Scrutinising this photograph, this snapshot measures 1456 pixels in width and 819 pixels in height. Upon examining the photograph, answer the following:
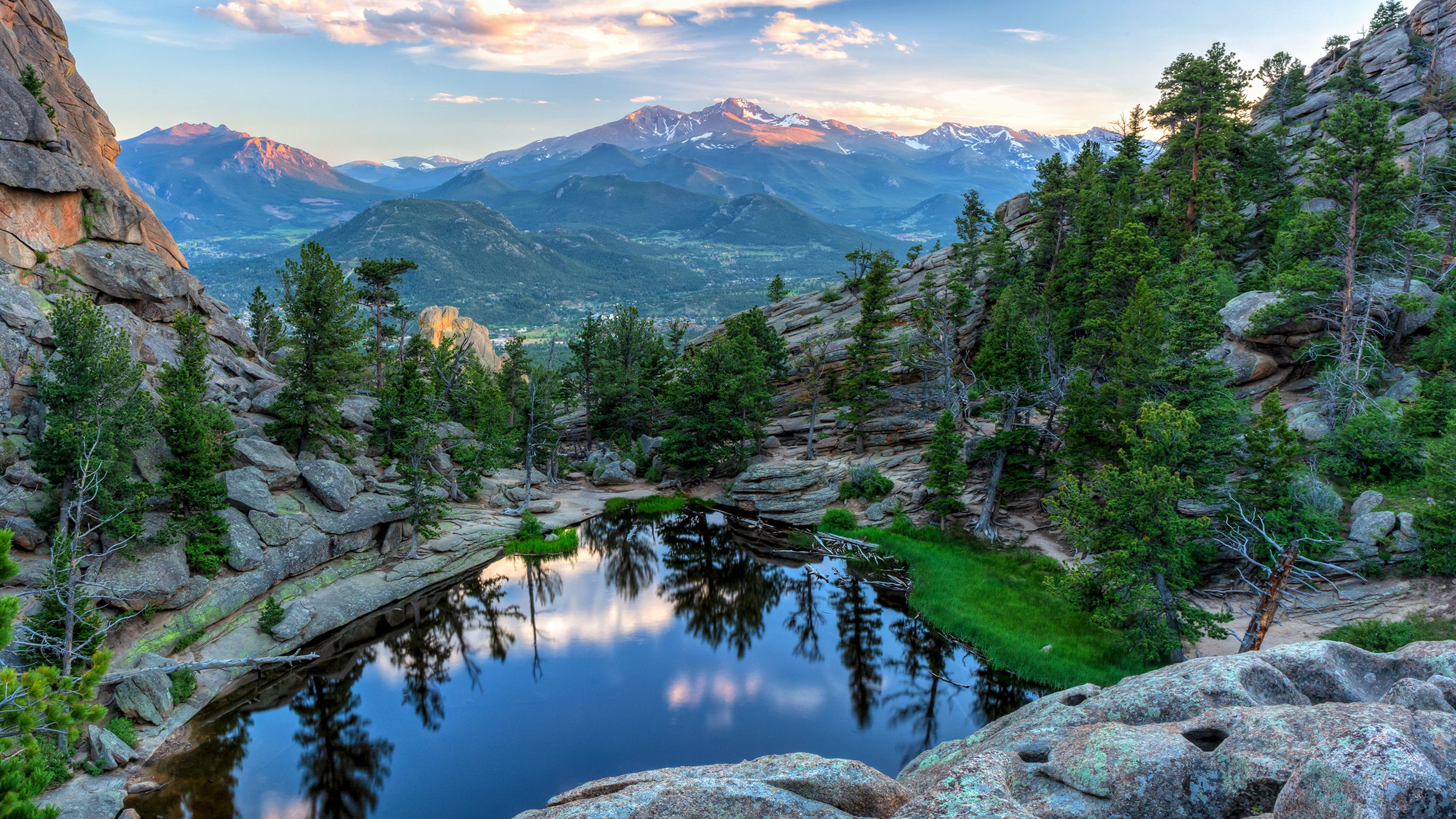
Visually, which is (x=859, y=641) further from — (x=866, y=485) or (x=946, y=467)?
(x=866, y=485)

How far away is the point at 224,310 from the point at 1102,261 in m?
67.4

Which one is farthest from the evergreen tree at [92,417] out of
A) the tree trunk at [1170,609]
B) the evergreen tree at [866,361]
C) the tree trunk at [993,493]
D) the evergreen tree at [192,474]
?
the evergreen tree at [866,361]

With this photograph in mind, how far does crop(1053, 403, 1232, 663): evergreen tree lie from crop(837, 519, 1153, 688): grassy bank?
2.01 meters

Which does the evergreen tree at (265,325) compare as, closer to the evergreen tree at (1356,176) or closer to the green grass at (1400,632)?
the green grass at (1400,632)

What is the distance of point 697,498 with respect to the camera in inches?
2347

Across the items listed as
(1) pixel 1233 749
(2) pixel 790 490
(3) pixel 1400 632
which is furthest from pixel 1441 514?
(2) pixel 790 490

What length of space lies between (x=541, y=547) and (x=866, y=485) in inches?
953

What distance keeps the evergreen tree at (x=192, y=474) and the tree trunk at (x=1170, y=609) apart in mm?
40558

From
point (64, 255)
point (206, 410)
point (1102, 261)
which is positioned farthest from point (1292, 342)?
point (64, 255)

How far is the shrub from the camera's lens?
3058 cm

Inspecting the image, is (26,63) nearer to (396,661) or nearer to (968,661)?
(396,661)

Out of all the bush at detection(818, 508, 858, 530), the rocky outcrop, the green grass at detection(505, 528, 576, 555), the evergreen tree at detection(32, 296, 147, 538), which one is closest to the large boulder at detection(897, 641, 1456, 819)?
the evergreen tree at detection(32, 296, 147, 538)

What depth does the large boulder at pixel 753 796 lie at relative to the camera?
9484 millimetres

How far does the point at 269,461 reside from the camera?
3766cm
